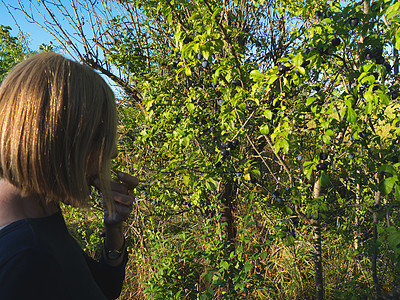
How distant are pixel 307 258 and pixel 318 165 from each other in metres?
2.15

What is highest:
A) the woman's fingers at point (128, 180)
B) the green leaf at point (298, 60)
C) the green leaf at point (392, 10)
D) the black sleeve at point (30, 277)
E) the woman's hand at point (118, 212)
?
the green leaf at point (392, 10)

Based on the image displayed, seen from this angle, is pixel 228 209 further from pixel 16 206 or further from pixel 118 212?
pixel 16 206

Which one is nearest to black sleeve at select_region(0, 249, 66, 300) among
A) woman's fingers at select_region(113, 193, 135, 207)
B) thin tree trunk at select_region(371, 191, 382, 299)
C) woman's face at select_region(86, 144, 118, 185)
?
woman's face at select_region(86, 144, 118, 185)

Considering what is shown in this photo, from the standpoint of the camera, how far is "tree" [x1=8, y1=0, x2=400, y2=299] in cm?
165

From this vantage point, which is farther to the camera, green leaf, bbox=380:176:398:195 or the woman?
green leaf, bbox=380:176:398:195

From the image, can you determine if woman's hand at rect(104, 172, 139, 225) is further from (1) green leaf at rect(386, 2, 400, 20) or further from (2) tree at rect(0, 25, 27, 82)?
(2) tree at rect(0, 25, 27, 82)

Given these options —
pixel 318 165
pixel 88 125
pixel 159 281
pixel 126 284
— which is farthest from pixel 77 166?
pixel 126 284

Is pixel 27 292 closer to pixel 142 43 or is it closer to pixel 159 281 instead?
pixel 159 281

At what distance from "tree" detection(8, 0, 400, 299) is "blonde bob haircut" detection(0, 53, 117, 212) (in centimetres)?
100

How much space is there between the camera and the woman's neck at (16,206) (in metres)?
0.69

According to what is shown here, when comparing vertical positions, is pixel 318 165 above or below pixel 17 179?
above

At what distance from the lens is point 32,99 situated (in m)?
0.70

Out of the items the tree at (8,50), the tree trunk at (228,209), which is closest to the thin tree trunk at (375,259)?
the tree trunk at (228,209)

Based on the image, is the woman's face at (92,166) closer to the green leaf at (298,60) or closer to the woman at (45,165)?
the woman at (45,165)
